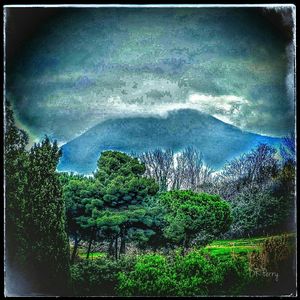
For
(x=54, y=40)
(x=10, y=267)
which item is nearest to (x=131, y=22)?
(x=54, y=40)

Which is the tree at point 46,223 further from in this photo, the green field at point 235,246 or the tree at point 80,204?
the green field at point 235,246

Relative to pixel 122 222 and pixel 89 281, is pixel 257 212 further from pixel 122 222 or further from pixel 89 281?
pixel 89 281

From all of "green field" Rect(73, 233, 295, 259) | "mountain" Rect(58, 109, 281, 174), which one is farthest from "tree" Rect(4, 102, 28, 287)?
"green field" Rect(73, 233, 295, 259)

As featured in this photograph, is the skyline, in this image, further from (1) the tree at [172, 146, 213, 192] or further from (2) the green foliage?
(2) the green foliage

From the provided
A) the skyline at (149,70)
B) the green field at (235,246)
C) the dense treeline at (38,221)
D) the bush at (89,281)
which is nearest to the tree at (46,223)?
the dense treeline at (38,221)

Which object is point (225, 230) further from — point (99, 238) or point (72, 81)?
point (72, 81)
